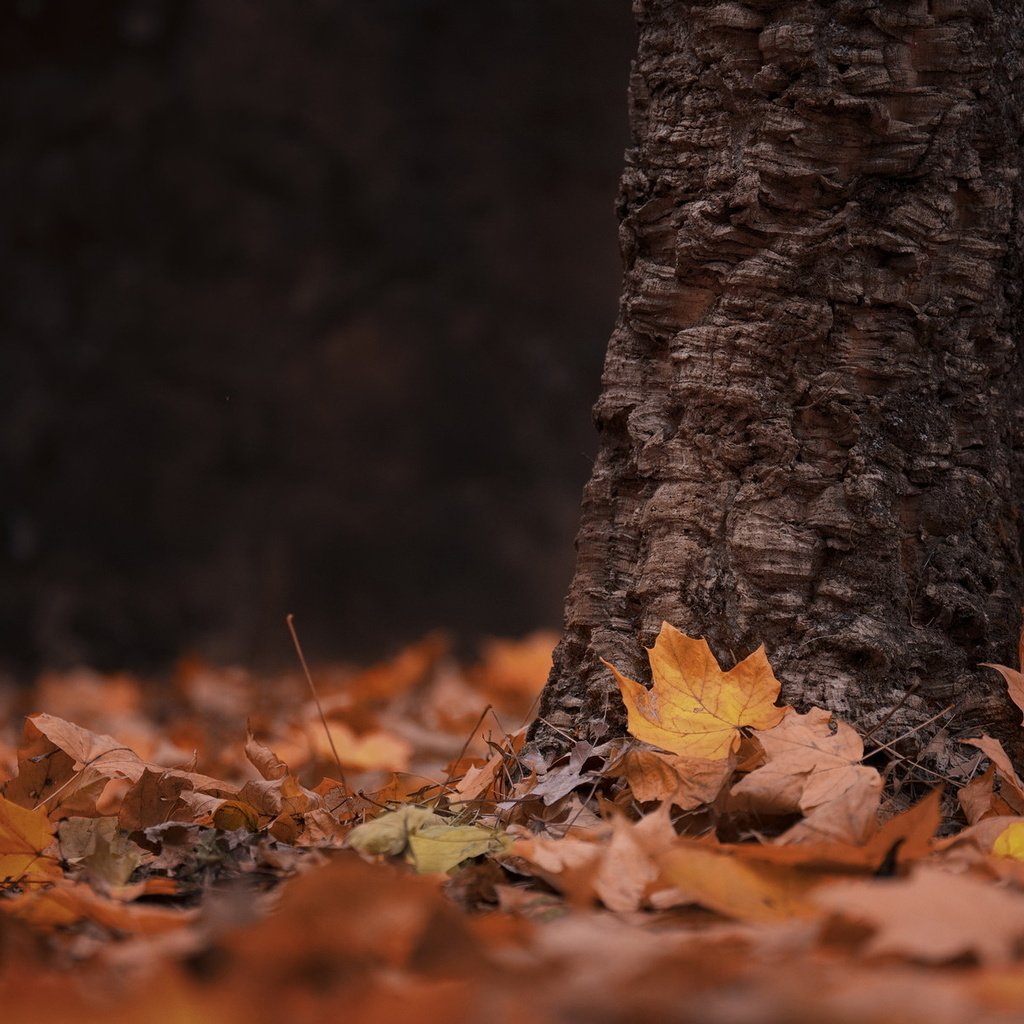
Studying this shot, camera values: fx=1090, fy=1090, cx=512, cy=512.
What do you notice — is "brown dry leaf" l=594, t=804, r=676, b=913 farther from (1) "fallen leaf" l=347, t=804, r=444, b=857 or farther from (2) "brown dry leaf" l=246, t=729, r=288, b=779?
(2) "brown dry leaf" l=246, t=729, r=288, b=779

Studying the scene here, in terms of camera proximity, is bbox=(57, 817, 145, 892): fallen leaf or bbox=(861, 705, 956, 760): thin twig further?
bbox=(861, 705, 956, 760): thin twig

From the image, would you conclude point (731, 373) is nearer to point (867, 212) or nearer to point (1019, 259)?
point (867, 212)

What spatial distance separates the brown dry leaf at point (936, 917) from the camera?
1.54 ft

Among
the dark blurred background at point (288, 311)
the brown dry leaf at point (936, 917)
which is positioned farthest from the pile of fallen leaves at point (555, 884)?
the dark blurred background at point (288, 311)

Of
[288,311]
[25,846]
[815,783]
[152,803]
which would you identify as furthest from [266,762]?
[288,311]

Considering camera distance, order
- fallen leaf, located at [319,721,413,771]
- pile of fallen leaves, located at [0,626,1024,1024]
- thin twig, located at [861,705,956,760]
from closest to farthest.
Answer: pile of fallen leaves, located at [0,626,1024,1024]
thin twig, located at [861,705,956,760]
fallen leaf, located at [319,721,413,771]

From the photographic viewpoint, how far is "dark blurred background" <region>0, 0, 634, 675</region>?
336 cm

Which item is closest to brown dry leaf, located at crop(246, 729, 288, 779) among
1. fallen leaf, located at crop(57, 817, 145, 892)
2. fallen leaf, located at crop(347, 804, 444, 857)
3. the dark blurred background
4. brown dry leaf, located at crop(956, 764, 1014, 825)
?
fallen leaf, located at crop(57, 817, 145, 892)

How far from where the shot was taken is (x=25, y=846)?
32.2 inches

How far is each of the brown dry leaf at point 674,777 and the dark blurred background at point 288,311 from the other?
2.60 meters

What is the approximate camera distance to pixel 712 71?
987mm

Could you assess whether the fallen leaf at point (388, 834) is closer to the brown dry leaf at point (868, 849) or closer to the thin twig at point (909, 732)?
the brown dry leaf at point (868, 849)

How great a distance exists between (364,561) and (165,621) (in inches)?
25.8

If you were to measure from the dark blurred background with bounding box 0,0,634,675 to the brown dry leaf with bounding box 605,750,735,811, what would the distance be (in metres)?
2.60
